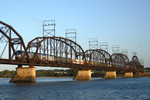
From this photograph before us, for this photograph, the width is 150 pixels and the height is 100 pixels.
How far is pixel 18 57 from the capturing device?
9062 centimetres

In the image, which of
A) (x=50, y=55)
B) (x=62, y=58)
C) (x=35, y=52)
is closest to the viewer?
(x=35, y=52)

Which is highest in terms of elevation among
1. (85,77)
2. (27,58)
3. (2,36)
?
(2,36)

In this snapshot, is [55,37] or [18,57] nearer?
[18,57]

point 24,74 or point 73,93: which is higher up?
point 24,74

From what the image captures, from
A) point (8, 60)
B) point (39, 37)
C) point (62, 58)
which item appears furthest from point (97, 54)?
point (8, 60)

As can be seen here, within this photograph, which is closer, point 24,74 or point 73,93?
point 73,93

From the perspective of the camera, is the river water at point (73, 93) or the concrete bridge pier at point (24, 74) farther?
the concrete bridge pier at point (24, 74)

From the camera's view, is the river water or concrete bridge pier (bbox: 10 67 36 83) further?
concrete bridge pier (bbox: 10 67 36 83)

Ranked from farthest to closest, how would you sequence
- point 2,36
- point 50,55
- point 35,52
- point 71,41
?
point 71,41 < point 50,55 < point 35,52 < point 2,36

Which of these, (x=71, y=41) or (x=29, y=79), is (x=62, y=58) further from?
(x=29, y=79)

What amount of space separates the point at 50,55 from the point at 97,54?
2941 inches

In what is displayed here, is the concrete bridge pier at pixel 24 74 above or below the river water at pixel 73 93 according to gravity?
above

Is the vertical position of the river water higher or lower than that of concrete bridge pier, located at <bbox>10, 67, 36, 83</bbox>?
lower

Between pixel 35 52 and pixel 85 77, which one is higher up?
pixel 35 52
